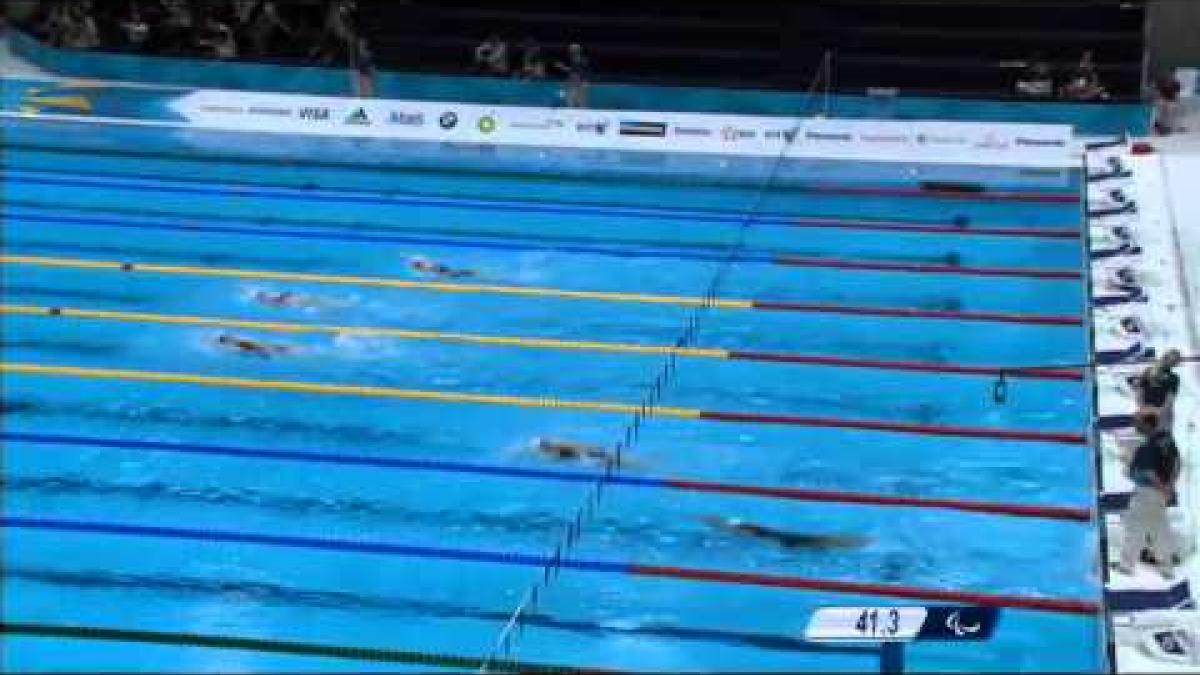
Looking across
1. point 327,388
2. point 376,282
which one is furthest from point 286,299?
point 327,388

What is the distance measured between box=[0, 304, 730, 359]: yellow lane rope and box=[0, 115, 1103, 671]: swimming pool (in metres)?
0.03

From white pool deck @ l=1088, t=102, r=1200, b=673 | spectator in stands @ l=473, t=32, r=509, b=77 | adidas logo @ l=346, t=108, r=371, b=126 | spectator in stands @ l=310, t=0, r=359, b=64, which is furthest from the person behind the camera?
spectator in stands @ l=310, t=0, r=359, b=64

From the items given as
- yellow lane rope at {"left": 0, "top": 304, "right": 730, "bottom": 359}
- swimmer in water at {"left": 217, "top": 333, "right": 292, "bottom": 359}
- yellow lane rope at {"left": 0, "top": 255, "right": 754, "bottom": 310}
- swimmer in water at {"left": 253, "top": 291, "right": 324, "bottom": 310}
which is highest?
yellow lane rope at {"left": 0, "top": 255, "right": 754, "bottom": 310}

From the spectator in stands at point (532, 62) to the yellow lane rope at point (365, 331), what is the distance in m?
5.12

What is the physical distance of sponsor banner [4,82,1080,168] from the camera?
12984mm

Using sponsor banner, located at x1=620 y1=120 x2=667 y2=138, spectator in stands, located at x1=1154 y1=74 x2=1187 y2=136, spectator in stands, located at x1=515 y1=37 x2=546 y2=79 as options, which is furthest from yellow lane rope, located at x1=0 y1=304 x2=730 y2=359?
spectator in stands, located at x1=1154 y1=74 x2=1187 y2=136

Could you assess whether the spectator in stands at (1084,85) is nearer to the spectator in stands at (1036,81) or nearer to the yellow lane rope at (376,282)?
the spectator in stands at (1036,81)

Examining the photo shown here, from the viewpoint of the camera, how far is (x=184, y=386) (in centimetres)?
902

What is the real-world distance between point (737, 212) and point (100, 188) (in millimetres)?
4961

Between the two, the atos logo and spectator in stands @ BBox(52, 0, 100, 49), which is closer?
the atos logo

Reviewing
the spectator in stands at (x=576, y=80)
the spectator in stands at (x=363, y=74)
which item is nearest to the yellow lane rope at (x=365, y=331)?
the spectator in stands at (x=576, y=80)

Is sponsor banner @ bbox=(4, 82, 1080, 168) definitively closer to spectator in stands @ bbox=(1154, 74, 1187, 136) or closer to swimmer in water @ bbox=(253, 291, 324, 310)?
spectator in stands @ bbox=(1154, 74, 1187, 136)

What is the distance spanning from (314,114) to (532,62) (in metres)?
2.03

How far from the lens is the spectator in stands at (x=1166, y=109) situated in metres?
13.2
